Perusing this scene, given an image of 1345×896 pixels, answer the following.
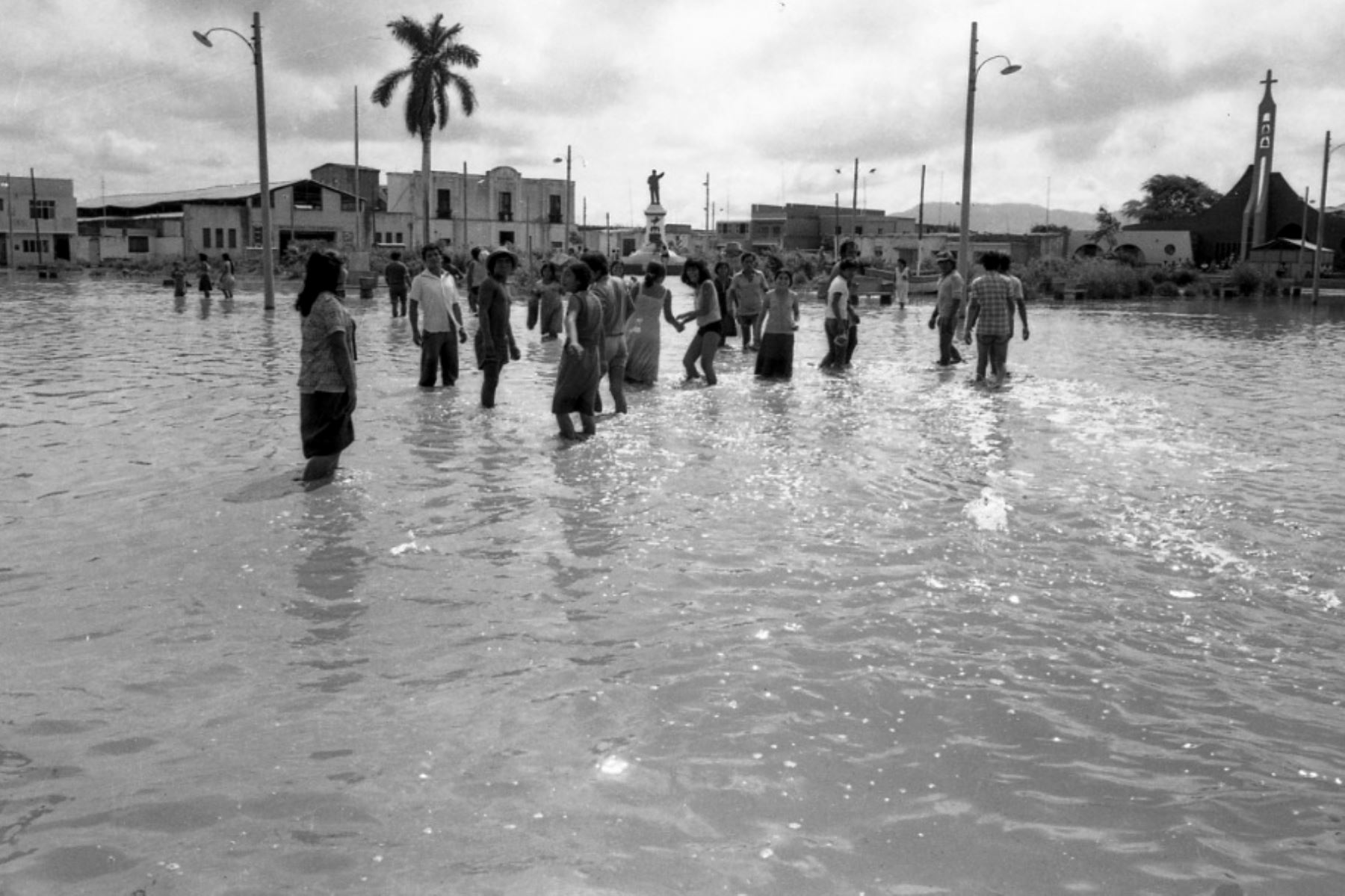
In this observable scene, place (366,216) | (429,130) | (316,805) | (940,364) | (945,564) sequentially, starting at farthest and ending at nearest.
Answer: (366,216), (429,130), (940,364), (945,564), (316,805)

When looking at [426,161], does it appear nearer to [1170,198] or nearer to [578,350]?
[578,350]

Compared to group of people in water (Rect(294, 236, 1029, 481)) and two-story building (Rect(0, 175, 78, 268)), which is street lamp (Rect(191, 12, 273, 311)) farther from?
two-story building (Rect(0, 175, 78, 268))

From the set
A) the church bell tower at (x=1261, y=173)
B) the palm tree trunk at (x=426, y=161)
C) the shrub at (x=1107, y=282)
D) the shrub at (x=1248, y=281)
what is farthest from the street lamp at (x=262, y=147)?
the church bell tower at (x=1261, y=173)

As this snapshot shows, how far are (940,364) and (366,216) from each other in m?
59.6

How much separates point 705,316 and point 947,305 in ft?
13.5

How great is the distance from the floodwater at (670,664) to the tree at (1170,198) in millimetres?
92264

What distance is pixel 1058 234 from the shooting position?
79938mm

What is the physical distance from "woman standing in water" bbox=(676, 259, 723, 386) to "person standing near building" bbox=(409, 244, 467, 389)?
272 centimetres

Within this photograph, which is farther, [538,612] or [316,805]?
[538,612]

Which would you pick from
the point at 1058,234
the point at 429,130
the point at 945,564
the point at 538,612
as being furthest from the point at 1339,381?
the point at 1058,234

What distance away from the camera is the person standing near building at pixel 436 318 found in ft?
40.8

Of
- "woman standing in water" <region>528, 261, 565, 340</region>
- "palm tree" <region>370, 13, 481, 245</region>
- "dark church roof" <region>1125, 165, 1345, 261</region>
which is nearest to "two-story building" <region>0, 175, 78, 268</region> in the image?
"palm tree" <region>370, 13, 481, 245</region>

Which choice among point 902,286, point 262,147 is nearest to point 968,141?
point 902,286

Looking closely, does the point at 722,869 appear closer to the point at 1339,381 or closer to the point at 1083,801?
the point at 1083,801
